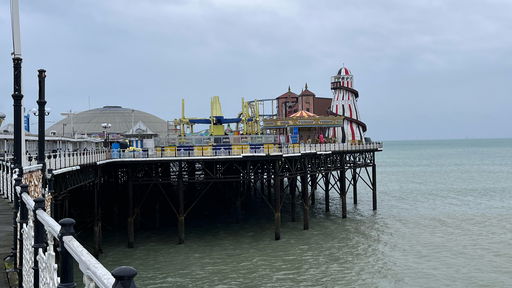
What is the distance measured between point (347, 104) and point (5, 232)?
48.3 meters

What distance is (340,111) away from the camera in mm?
56875

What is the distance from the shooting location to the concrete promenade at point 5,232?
9.39 metres

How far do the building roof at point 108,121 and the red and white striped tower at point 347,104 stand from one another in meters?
69.1

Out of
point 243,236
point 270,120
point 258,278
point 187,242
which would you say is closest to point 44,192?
point 258,278

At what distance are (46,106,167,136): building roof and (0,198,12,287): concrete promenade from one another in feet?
338

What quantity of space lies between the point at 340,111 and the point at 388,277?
35127mm

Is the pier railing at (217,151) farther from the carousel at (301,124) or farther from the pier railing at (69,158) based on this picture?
the carousel at (301,124)

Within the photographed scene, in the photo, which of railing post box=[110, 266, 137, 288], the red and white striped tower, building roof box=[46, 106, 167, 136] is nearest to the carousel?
the red and white striped tower

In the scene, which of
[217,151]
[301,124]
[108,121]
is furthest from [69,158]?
[108,121]

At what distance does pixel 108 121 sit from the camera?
125 m

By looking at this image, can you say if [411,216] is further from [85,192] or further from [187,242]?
[85,192]

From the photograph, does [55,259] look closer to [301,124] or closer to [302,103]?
[301,124]

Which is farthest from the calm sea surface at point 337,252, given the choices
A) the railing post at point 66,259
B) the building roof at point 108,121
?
the building roof at point 108,121

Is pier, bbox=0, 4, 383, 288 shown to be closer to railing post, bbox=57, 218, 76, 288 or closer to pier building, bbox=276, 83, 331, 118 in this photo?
railing post, bbox=57, 218, 76, 288
